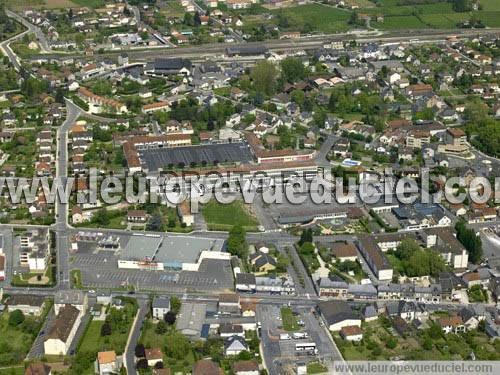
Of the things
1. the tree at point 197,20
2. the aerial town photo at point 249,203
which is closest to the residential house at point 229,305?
the aerial town photo at point 249,203

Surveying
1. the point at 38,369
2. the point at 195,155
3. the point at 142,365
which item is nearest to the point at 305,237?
the point at 142,365

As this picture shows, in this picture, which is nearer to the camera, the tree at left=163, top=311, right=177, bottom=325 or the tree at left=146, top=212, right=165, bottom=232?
the tree at left=163, top=311, right=177, bottom=325

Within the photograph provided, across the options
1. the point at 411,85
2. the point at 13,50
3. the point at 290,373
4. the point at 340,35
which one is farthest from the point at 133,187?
the point at 340,35

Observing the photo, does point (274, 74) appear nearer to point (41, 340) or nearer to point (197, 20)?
point (197, 20)

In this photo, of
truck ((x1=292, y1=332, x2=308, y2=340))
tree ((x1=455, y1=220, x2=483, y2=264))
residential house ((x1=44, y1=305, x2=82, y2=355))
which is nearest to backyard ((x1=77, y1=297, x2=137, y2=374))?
residential house ((x1=44, y1=305, x2=82, y2=355))

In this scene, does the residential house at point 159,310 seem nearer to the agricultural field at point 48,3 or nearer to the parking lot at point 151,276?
the parking lot at point 151,276

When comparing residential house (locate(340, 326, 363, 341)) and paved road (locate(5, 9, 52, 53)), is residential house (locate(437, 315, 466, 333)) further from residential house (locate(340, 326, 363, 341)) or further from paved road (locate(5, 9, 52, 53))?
paved road (locate(5, 9, 52, 53))
